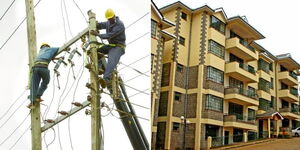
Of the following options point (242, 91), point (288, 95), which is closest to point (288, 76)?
point (288, 95)

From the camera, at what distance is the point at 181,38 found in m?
14.9

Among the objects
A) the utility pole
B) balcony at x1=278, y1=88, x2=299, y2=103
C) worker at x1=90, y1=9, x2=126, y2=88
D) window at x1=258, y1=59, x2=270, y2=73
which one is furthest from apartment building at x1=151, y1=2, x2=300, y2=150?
worker at x1=90, y1=9, x2=126, y2=88

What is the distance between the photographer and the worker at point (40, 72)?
3740mm

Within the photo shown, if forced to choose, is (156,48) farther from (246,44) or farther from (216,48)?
(246,44)

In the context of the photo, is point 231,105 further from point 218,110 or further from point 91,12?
point 91,12

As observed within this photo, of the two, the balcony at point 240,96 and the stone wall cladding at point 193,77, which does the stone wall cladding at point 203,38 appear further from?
the balcony at point 240,96

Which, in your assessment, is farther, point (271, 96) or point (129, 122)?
point (271, 96)

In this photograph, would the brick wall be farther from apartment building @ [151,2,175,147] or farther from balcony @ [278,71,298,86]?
balcony @ [278,71,298,86]

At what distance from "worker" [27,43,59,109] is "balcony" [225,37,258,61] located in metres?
13.7

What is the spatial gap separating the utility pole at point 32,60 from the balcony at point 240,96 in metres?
13.3

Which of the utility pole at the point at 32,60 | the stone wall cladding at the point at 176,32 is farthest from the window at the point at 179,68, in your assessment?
the utility pole at the point at 32,60

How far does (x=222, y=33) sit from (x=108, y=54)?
13.8 m

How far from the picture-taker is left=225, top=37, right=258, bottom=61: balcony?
16.3 metres

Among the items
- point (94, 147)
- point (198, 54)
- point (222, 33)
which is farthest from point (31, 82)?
point (222, 33)
